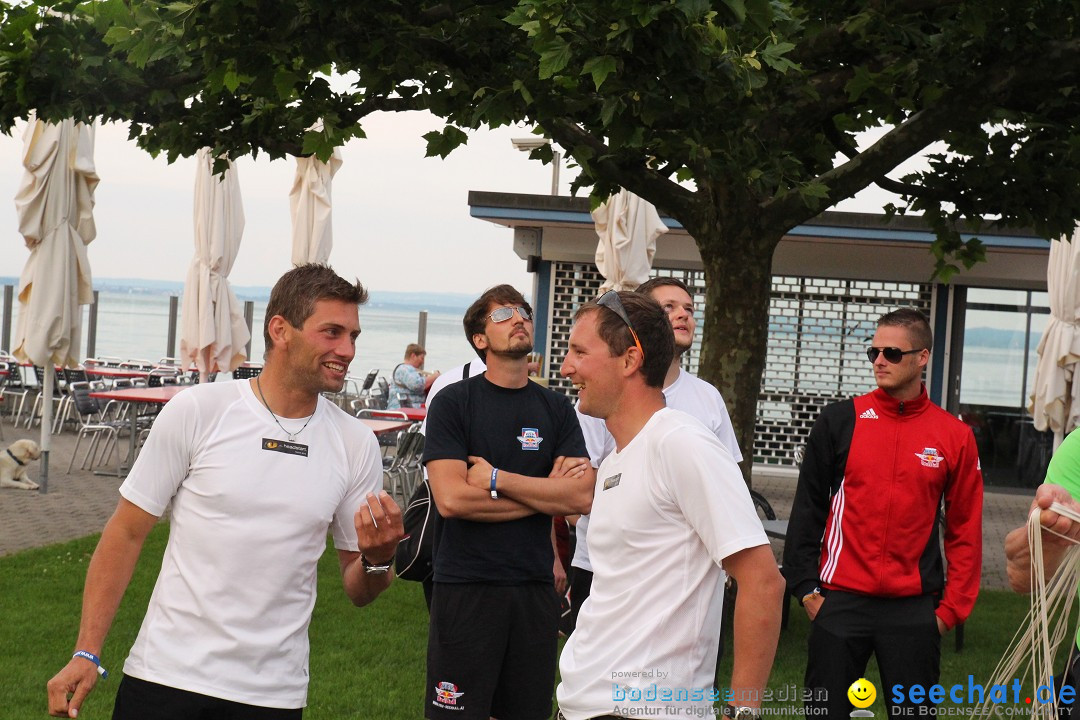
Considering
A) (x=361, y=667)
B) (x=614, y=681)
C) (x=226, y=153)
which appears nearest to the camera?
(x=614, y=681)

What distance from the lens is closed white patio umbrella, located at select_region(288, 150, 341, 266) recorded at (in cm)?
1548

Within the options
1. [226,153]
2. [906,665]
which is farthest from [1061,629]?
[226,153]

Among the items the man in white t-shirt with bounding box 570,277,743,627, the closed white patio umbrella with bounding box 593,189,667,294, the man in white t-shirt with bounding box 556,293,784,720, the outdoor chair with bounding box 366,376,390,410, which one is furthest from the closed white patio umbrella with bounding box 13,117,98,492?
the man in white t-shirt with bounding box 556,293,784,720

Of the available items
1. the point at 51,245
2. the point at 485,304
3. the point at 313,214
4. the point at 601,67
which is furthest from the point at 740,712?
the point at 313,214

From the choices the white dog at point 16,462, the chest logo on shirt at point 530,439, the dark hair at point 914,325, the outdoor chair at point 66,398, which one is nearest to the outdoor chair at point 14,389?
the outdoor chair at point 66,398

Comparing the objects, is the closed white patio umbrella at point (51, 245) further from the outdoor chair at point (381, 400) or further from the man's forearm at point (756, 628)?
the man's forearm at point (756, 628)

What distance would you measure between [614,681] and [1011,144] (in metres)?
6.17

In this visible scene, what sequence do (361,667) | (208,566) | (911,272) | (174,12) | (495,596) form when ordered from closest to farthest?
(208,566) → (495,596) → (174,12) → (361,667) → (911,272)

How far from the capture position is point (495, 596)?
14.1 ft

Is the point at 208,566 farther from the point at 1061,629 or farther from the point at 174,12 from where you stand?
the point at 174,12

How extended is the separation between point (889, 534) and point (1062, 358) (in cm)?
985

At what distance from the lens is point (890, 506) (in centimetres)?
450

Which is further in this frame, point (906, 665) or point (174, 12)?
point (174, 12)

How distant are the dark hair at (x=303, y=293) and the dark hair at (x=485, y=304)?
4.48 ft
